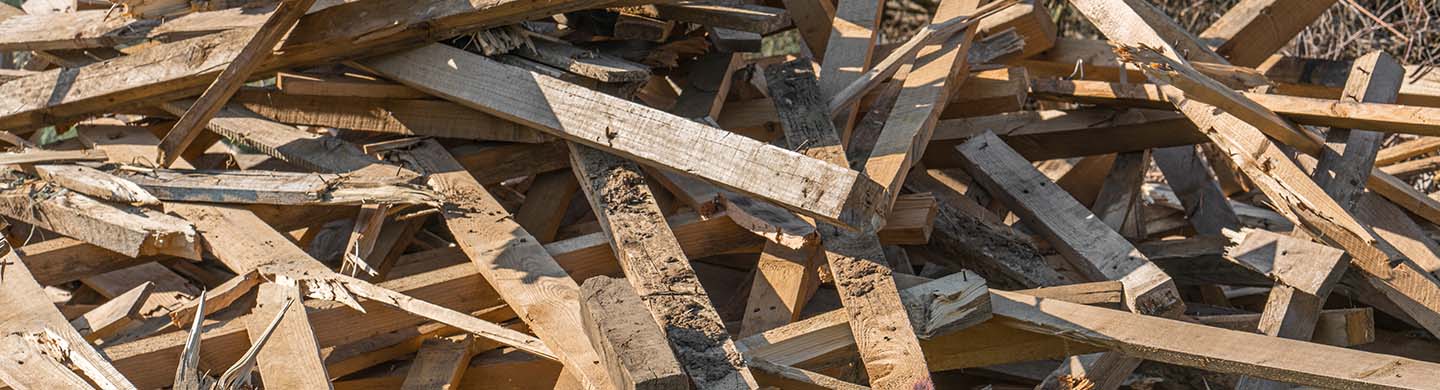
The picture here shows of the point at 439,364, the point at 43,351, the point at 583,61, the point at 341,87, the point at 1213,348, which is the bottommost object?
the point at 439,364

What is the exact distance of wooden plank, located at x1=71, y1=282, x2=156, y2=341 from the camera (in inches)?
101

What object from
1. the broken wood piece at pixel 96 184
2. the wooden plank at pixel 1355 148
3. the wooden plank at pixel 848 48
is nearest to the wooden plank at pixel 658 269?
the wooden plank at pixel 848 48

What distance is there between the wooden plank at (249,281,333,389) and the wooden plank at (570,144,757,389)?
2.18 ft

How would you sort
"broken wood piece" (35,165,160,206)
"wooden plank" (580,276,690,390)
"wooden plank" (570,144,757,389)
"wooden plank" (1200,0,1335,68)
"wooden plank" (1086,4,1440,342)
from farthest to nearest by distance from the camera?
"wooden plank" (1200,0,1335,68), "broken wood piece" (35,165,160,206), "wooden plank" (1086,4,1440,342), "wooden plank" (570,144,757,389), "wooden plank" (580,276,690,390)

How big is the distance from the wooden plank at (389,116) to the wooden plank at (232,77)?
0.29 meters

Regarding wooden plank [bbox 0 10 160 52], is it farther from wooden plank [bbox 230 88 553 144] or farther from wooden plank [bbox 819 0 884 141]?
wooden plank [bbox 819 0 884 141]

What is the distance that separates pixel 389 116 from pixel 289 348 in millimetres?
948

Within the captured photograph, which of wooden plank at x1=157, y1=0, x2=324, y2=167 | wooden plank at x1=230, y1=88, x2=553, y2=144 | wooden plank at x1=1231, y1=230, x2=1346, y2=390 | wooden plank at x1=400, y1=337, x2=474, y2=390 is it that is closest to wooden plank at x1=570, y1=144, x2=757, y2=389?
wooden plank at x1=230, y1=88, x2=553, y2=144

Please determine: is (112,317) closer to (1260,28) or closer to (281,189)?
(281,189)

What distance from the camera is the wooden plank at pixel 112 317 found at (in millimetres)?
2561

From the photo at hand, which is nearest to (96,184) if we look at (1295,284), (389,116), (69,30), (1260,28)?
(69,30)

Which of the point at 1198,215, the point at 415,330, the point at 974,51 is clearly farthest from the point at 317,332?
the point at 1198,215

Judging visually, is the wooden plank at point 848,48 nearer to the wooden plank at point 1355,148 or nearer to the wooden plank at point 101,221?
the wooden plank at point 1355,148

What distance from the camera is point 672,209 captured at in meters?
2.98
